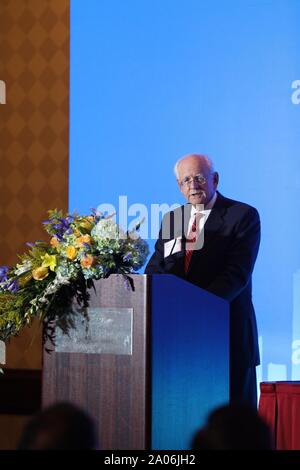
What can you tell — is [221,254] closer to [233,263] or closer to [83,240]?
→ [233,263]

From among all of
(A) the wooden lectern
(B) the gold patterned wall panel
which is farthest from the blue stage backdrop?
(A) the wooden lectern

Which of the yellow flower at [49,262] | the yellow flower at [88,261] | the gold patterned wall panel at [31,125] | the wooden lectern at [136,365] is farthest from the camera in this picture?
the gold patterned wall panel at [31,125]

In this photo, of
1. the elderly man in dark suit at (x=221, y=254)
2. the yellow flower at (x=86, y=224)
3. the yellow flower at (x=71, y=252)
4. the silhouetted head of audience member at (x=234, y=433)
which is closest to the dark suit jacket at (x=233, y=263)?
the elderly man in dark suit at (x=221, y=254)

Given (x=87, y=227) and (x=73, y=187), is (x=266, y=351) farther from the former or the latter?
(x=87, y=227)

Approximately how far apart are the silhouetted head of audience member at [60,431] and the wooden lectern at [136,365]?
4.69 ft

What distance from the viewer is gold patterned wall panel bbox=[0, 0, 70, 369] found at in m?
5.78

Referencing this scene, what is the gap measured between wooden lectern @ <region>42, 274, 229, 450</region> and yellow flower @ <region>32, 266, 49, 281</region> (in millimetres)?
205

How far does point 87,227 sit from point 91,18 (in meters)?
2.82

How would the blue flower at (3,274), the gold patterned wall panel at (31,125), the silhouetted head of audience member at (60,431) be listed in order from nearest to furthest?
1. the silhouetted head of audience member at (60,431)
2. the blue flower at (3,274)
3. the gold patterned wall panel at (31,125)

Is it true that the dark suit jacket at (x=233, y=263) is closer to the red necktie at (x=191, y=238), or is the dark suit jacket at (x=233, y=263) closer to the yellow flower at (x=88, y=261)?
the red necktie at (x=191, y=238)

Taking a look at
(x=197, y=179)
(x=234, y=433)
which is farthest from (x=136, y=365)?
(x=197, y=179)

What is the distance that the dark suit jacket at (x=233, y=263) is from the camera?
3844mm

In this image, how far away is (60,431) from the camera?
1.12 m

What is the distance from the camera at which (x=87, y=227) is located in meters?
2.91
